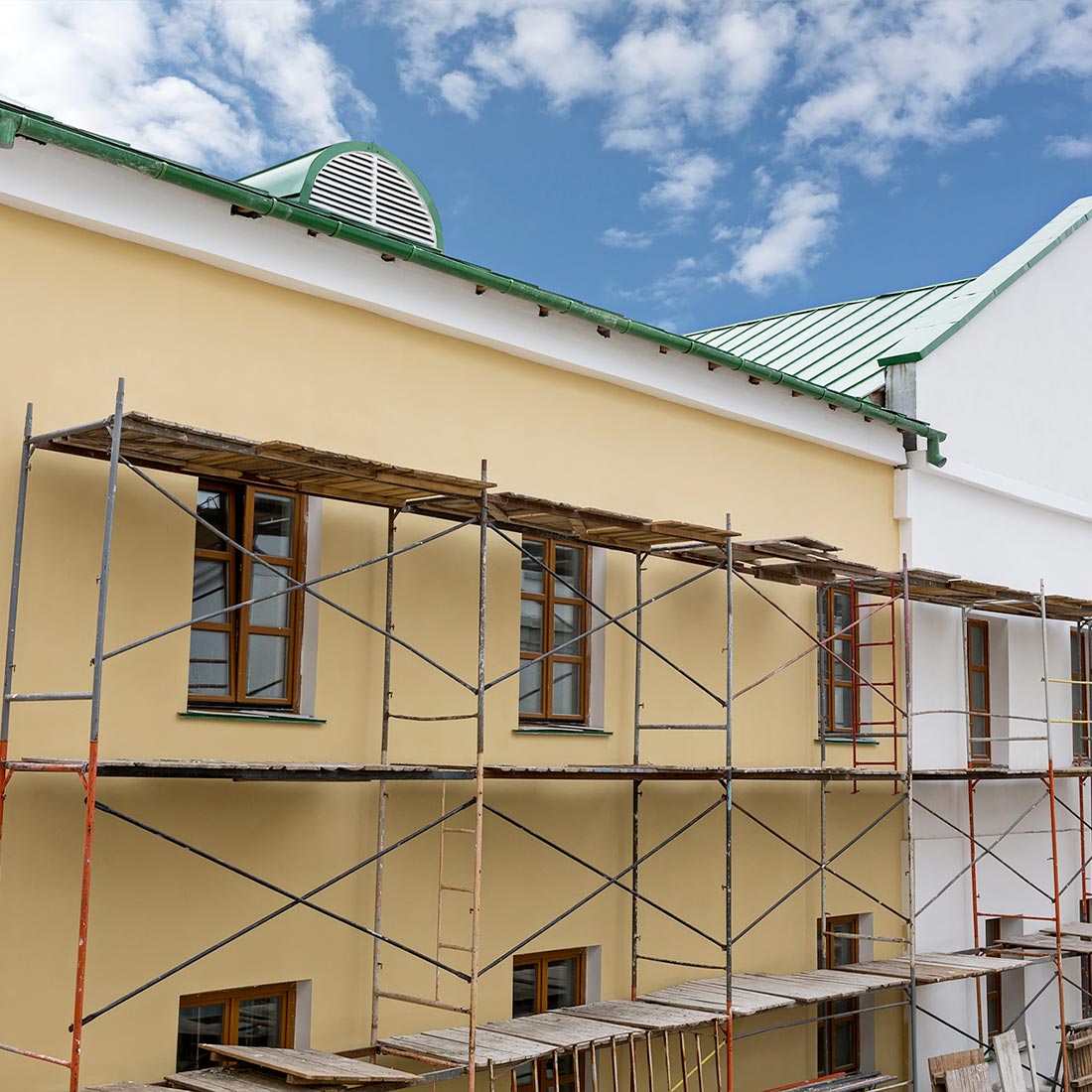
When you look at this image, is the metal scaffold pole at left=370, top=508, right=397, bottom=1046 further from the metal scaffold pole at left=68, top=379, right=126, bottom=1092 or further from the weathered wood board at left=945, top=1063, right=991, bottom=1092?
the weathered wood board at left=945, top=1063, right=991, bottom=1092

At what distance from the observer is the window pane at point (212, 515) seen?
786cm

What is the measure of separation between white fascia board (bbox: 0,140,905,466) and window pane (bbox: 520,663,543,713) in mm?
2072

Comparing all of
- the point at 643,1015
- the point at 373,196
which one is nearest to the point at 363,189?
the point at 373,196

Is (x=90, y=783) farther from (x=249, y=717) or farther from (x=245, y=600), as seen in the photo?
(x=245, y=600)

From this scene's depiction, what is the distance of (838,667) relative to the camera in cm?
1206

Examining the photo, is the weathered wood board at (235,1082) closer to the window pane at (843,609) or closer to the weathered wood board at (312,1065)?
the weathered wood board at (312,1065)

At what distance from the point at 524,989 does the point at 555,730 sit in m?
1.69

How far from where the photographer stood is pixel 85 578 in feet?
23.5

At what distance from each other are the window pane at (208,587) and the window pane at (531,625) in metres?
2.27

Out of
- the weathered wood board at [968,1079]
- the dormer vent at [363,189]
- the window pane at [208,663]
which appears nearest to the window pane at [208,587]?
the window pane at [208,663]

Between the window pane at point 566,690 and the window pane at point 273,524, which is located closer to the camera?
the window pane at point 273,524

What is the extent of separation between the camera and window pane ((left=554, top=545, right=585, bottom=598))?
983 cm

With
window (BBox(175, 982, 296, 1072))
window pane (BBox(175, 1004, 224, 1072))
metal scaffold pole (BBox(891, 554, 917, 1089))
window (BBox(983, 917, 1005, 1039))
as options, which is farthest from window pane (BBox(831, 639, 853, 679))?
window pane (BBox(175, 1004, 224, 1072))

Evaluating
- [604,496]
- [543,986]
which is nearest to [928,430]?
[604,496]
